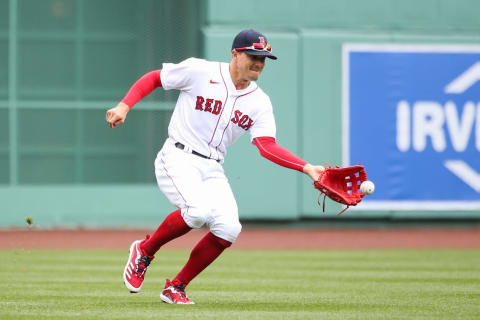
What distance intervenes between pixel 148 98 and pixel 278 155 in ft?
31.0

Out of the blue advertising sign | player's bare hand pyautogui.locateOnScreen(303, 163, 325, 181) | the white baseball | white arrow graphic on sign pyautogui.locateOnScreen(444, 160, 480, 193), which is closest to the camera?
the white baseball

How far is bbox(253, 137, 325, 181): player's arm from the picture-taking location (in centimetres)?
575

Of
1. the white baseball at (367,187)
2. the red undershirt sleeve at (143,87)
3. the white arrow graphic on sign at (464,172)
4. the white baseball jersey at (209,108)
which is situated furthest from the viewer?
the white arrow graphic on sign at (464,172)

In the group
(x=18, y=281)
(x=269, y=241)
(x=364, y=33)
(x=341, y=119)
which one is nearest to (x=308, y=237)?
(x=269, y=241)

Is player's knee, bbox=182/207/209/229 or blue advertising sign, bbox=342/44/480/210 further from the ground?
blue advertising sign, bbox=342/44/480/210

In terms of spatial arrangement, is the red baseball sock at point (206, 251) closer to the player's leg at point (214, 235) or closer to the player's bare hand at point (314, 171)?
the player's leg at point (214, 235)

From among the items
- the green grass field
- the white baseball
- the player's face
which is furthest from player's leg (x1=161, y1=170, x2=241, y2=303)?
the white baseball

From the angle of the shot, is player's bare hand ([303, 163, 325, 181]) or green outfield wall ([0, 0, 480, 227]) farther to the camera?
green outfield wall ([0, 0, 480, 227])

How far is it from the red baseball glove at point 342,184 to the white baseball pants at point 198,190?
0.58m

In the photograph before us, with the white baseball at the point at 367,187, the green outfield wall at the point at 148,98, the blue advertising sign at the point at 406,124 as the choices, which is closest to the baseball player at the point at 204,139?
the white baseball at the point at 367,187

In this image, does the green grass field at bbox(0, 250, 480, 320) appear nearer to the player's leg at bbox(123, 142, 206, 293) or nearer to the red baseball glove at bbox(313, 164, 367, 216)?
the player's leg at bbox(123, 142, 206, 293)

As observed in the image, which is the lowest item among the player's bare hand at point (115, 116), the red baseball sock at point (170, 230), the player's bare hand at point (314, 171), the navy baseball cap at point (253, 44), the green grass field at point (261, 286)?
the green grass field at point (261, 286)

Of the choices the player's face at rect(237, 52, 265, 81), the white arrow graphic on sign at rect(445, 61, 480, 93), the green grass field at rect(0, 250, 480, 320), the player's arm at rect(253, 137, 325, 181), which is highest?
the white arrow graphic on sign at rect(445, 61, 480, 93)

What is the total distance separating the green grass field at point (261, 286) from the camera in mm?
5621
